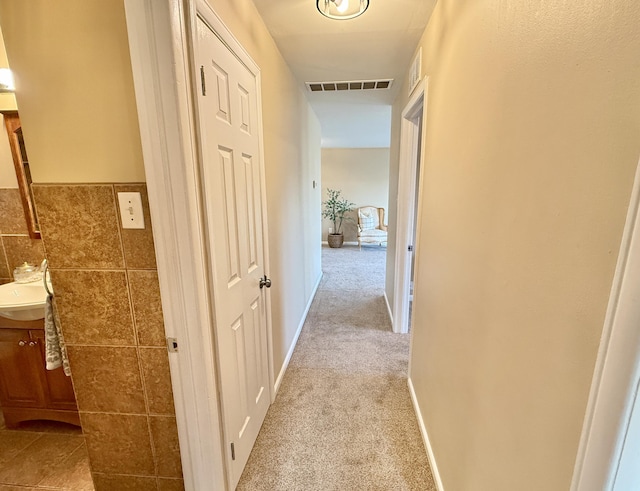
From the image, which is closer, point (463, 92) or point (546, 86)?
point (546, 86)

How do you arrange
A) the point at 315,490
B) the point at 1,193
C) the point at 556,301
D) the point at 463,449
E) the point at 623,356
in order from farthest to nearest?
the point at 1,193 < the point at 315,490 < the point at 463,449 < the point at 556,301 < the point at 623,356

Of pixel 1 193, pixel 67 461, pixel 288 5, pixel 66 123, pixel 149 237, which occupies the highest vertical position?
pixel 288 5

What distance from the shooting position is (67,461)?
63.2 inches

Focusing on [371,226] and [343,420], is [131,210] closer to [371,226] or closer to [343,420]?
[343,420]

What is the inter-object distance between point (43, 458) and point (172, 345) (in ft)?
4.67

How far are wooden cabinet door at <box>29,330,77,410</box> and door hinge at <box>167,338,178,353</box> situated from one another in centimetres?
113

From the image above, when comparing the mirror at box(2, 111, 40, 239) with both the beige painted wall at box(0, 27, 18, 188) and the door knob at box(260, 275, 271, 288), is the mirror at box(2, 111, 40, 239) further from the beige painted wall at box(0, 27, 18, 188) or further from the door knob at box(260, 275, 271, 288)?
the door knob at box(260, 275, 271, 288)

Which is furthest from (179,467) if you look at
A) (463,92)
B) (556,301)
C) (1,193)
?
(1,193)

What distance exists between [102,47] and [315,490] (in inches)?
78.2

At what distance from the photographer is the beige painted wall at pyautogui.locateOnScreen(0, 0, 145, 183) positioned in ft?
2.93

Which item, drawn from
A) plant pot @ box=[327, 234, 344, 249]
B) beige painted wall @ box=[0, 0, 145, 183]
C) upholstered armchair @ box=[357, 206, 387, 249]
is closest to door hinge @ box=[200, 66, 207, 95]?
beige painted wall @ box=[0, 0, 145, 183]

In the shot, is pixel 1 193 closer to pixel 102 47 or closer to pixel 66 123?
pixel 66 123

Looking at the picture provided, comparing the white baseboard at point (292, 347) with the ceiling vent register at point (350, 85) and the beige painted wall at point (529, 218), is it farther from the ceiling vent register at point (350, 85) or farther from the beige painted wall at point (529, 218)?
the ceiling vent register at point (350, 85)

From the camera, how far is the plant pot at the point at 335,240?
6770 millimetres
